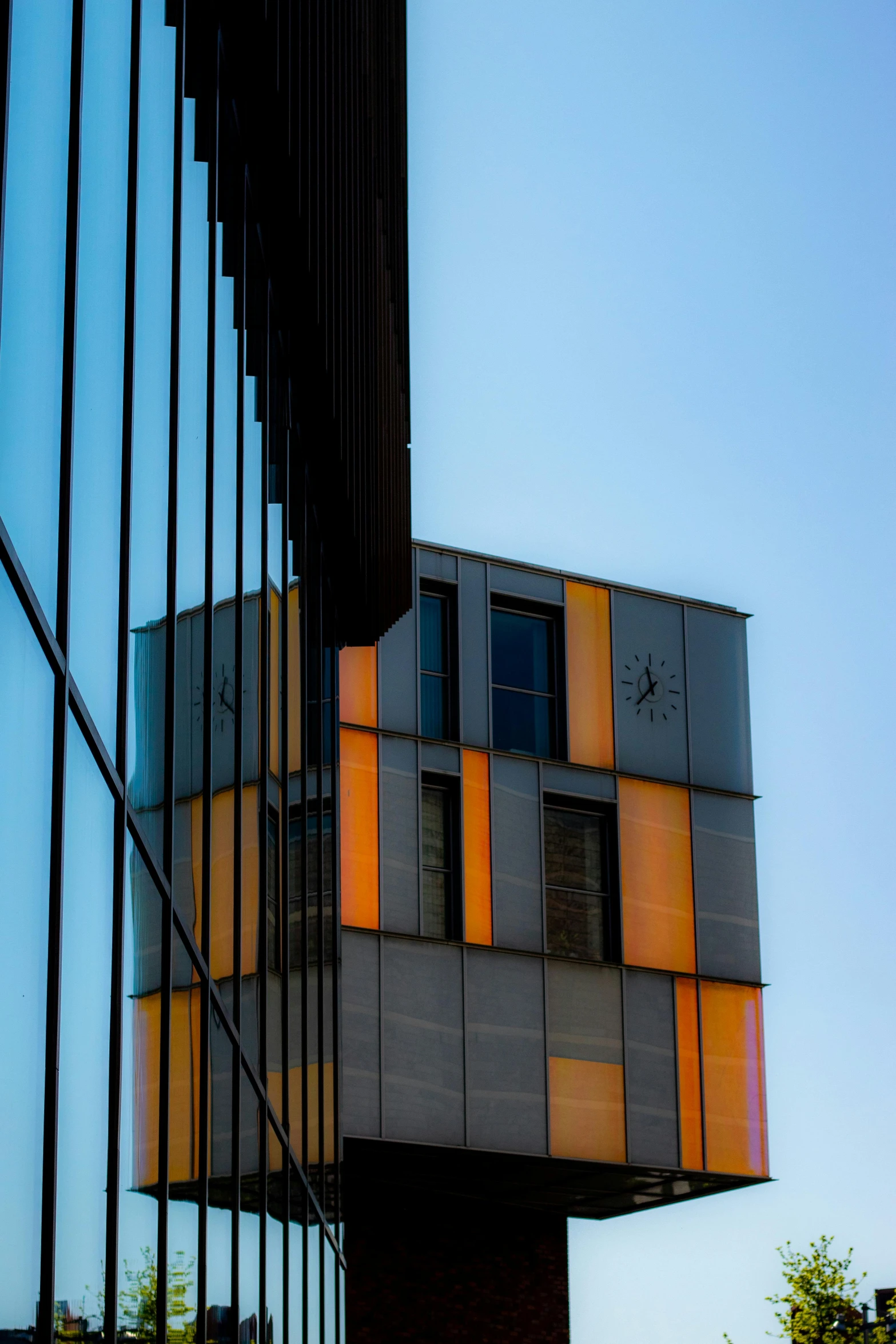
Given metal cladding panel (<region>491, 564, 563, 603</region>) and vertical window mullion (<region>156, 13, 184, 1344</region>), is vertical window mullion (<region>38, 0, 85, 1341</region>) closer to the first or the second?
vertical window mullion (<region>156, 13, 184, 1344</region>)

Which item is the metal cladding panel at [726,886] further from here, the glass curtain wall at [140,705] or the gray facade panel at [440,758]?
the glass curtain wall at [140,705]

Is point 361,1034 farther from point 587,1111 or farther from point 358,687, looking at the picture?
point 358,687

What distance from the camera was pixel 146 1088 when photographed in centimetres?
751

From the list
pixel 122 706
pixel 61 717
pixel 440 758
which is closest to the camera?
pixel 61 717

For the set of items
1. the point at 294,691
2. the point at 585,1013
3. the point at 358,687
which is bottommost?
the point at 585,1013

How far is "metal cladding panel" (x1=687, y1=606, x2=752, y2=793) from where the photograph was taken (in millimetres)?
28688

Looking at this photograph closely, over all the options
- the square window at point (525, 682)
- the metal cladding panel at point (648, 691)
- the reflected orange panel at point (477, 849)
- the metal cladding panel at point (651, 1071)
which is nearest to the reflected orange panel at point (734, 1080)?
the metal cladding panel at point (651, 1071)

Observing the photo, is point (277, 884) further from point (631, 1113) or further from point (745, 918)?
point (745, 918)

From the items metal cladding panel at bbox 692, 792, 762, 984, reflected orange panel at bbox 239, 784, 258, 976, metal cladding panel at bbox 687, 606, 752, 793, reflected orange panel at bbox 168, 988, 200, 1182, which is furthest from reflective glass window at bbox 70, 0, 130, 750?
metal cladding panel at bbox 687, 606, 752, 793

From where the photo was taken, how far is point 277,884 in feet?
41.4

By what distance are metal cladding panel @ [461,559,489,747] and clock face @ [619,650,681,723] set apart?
2.47 m

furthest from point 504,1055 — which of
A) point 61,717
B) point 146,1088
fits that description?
point 61,717

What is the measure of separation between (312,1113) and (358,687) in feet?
37.3

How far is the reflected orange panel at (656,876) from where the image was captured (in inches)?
1072
